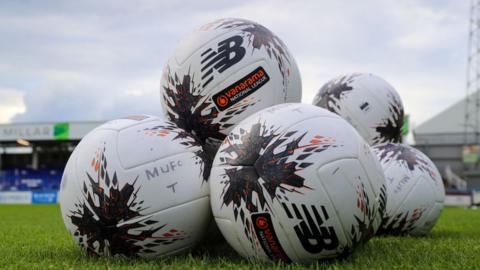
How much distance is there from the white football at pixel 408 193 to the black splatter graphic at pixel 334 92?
28.7 inches

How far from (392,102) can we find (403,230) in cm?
148

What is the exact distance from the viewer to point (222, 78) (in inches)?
148

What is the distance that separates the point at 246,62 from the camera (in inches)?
149

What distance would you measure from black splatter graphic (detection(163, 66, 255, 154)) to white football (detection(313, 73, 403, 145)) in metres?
2.30

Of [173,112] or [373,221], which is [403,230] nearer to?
[373,221]

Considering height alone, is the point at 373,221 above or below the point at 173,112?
below

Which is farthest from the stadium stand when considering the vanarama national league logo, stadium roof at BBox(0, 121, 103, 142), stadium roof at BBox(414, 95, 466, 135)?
the vanarama national league logo

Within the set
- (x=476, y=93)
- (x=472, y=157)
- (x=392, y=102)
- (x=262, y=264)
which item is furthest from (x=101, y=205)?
(x=476, y=93)

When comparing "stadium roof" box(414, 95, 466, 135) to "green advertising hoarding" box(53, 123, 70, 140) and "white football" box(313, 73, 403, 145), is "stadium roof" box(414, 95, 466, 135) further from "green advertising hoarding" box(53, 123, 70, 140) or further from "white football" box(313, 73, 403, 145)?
"white football" box(313, 73, 403, 145)

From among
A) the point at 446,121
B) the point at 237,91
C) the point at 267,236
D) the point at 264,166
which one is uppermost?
the point at 237,91

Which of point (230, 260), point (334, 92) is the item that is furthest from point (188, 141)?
point (334, 92)

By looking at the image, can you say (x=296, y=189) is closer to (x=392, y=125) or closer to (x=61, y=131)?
(x=392, y=125)

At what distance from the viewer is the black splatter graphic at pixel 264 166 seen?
9.46 ft

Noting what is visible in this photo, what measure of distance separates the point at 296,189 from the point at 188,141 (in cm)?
93
